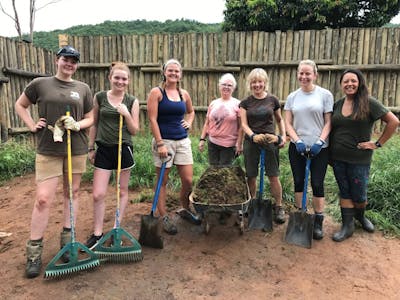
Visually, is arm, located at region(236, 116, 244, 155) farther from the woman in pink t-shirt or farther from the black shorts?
the black shorts

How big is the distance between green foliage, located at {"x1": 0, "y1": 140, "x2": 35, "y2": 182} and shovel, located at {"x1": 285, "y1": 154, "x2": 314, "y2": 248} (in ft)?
15.7

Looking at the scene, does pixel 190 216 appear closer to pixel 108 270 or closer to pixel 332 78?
pixel 108 270

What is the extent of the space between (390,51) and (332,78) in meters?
1.27

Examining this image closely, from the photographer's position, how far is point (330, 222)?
395 cm

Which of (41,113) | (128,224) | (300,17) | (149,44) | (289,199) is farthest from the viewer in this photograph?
(300,17)

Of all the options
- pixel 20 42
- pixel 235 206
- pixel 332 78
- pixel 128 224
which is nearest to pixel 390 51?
pixel 332 78

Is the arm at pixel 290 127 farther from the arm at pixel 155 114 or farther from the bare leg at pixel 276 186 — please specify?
the arm at pixel 155 114

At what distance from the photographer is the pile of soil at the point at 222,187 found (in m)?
3.49

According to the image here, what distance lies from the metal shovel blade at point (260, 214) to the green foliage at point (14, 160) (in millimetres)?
4315

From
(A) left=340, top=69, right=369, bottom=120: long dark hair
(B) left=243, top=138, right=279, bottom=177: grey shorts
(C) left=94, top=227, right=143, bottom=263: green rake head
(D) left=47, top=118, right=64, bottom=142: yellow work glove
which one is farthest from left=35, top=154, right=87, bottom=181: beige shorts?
(A) left=340, top=69, right=369, bottom=120: long dark hair

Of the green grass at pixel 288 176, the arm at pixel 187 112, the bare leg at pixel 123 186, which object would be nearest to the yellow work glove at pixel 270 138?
the arm at pixel 187 112

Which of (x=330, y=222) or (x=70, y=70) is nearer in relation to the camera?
(x=70, y=70)

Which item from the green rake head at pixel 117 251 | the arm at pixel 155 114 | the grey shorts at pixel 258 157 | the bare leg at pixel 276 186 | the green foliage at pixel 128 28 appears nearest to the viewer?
the green rake head at pixel 117 251

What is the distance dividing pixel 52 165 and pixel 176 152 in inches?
48.2
